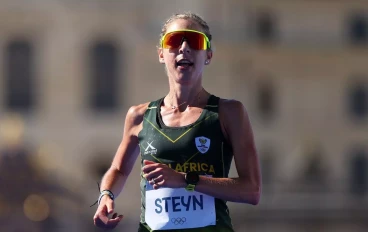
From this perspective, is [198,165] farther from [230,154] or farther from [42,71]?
[42,71]

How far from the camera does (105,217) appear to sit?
6148 mm

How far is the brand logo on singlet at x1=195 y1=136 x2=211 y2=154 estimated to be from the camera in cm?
607

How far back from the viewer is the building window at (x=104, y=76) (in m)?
54.4

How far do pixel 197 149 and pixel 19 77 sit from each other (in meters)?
48.3

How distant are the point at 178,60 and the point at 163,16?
154ft

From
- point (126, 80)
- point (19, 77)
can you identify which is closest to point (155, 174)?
point (19, 77)

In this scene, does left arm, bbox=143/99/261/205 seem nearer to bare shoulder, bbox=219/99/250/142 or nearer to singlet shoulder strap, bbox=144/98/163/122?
bare shoulder, bbox=219/99/250/142

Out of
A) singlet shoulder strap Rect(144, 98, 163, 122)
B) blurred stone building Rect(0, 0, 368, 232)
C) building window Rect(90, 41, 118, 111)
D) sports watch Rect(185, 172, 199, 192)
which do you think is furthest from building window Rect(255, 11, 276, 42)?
sports watch Rect(185, 172, 199, 192)

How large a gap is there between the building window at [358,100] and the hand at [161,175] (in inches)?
2216

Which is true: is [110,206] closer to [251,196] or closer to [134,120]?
[134,120]

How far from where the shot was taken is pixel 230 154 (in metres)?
6.21

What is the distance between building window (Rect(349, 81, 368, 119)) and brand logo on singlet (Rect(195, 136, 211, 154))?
56051 mm

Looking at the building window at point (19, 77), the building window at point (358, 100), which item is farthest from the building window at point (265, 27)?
the building window at point (19, 77)

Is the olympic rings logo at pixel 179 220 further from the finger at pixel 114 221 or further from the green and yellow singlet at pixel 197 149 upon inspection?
the finger at pixel 114 221
